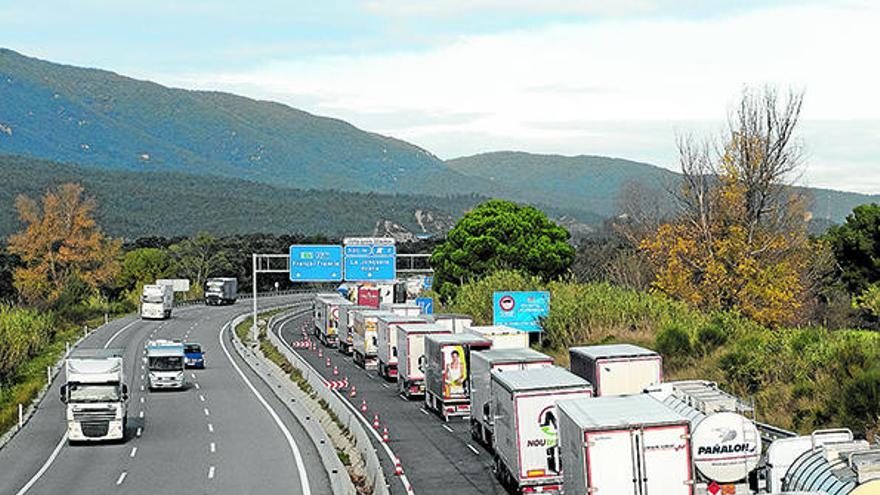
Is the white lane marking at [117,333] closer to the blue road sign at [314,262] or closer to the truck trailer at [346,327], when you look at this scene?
the blue road sign at [314,262]

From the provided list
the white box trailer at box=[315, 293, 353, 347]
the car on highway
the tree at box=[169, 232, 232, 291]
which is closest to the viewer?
the car on highway

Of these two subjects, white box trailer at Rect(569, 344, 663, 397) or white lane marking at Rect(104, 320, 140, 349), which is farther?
white lane marking at Rect(104, 320, 140, 349)

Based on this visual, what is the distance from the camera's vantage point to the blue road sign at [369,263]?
86312 mm

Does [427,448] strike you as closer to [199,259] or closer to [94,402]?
[94,402]

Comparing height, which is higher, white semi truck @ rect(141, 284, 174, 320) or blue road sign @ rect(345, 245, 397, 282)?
blue road sign @ rect(345, 245, 397, 282)

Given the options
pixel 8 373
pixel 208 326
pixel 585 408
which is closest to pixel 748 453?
pixel 585 408

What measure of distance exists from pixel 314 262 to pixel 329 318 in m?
5.60

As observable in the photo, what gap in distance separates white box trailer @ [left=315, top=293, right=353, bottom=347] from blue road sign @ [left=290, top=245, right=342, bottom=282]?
2028 mm

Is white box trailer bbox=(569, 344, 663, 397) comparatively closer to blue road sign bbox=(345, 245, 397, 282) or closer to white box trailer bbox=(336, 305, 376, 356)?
white box trailer bbox=(336, 305, 376, 356)

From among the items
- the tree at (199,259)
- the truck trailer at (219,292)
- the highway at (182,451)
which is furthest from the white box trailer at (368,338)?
the tree at (199,259)

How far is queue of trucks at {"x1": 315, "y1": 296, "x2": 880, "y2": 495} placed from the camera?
20.1 meters

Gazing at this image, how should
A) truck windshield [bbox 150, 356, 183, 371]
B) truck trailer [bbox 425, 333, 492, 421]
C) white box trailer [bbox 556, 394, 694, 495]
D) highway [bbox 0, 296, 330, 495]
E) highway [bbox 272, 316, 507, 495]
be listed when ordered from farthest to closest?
truck windshield [bbox 150, 356, 183, 371], truck trailer [bbox 425, 333, 492, 421], highway [bbox 0, 296, 330, 495], highway [bbox 272, 316, 507, 495], white box trailer [bbox 556, 394, 694, 495]

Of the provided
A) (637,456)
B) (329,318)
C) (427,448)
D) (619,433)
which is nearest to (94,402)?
(427,448)

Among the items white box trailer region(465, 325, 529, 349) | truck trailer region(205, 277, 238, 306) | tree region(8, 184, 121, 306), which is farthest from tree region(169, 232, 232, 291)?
white box trailer region(465, 325, 529, 349)
